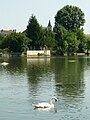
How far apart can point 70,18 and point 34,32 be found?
1946cm

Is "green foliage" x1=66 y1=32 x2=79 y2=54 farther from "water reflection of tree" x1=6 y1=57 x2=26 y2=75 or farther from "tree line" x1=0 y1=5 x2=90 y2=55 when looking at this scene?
"water reflection of tree" x1=6 y1=57 x2=26 y2=75

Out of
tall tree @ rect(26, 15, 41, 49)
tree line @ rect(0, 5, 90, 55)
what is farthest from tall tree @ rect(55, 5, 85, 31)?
tall tree @ rect(26, 15, 41, 49)

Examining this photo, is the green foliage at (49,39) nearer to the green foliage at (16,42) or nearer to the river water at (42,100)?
the green foliage at (16,42)

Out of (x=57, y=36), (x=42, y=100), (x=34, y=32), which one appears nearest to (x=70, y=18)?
(x=57, y=36)

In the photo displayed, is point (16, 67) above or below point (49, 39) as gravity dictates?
below

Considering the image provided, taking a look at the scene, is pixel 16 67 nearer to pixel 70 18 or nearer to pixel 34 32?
pixel 34 32

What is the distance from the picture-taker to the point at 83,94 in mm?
Result: 30172

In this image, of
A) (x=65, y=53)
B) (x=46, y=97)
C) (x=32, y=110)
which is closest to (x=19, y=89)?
(x=46, y=97)

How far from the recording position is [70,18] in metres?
142

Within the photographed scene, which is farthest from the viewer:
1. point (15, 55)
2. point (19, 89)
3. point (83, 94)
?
point (15, 55)

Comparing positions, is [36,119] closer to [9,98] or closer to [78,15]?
[9,98]

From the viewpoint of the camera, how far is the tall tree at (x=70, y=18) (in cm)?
14150

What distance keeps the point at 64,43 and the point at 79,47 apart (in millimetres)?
11230

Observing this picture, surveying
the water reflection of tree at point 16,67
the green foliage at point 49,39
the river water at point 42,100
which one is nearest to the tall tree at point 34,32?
the green foliage at point 49,39
